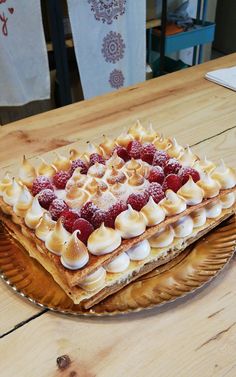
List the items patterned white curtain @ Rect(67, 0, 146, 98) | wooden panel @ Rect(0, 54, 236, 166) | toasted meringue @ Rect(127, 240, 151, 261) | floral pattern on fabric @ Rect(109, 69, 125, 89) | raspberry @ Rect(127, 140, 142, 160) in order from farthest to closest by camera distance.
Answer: floral pattern on fabric @ Rect(109, 69, 125, 89), patterned white curtain @ Rect(67, 0, 146, 98), wooden panel @ Rect(0, 54, 236, 166), raspberry @ Rect(127, 140, 142, 160), toasted meringue @ Rect(127, 240, 151, 261)

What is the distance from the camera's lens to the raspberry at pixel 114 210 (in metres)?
0.71

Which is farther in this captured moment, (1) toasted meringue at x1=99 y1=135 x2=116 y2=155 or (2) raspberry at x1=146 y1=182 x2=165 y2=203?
(1) toasted meringue at x1=99 y1=135 x2=116 y2=155

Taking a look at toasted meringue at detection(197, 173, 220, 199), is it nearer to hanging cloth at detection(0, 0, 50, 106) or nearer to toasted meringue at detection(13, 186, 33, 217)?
toasted meringue at detection(13, 186, 33, 217)

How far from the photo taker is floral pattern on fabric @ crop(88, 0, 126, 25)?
2291 mm

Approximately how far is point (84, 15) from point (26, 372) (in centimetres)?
212

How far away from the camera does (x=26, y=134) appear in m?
1.30

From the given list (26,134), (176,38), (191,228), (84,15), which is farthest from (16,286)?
(176,38)

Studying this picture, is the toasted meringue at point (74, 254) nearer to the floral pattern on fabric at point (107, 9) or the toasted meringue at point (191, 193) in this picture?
the toasted meringue at point (191, 193)

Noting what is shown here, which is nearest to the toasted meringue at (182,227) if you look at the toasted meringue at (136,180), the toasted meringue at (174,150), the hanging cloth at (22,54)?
the toasted meringue at (136,180)

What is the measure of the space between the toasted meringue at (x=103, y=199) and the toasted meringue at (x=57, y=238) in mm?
93

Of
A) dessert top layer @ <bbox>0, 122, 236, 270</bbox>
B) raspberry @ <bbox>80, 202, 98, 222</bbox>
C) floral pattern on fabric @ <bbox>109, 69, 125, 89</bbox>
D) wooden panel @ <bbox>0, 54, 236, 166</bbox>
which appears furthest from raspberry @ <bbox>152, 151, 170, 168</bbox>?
floral pattern on fabric @ <bbox>109, 69, 125, 89</bbox>

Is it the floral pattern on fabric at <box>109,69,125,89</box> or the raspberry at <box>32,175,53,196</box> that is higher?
the raspberry at <box>32,175,53,196</box>

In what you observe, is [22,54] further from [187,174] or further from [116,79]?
[187,174]

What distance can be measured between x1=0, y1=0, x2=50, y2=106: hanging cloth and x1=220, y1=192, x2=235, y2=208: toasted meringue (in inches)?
67.7
